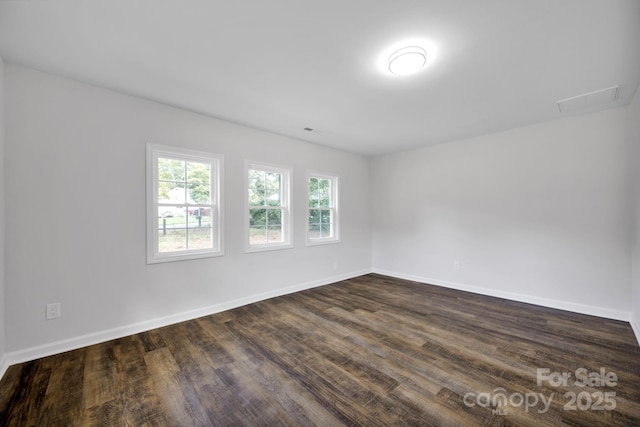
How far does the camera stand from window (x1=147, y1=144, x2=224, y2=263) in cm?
293

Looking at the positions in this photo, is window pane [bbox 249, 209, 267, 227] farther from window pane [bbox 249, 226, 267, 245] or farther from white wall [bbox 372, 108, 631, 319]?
white wall [bbox 372, 108, 631, 319]

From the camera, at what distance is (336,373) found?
2.06 m

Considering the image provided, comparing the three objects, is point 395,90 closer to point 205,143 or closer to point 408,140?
point 408,140

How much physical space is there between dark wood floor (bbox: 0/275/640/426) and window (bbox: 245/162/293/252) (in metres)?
1.15

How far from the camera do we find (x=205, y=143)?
3.33 meters

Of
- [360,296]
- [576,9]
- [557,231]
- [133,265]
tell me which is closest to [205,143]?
[133,265]

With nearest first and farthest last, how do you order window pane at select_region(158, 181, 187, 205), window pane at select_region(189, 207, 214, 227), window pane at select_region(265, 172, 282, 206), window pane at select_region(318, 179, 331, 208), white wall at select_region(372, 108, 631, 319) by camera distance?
window pane at select_region(158, 181, 187, 205) < white wall at select_region(372, 108, 631, 319) < window pane at select_region(189, 207, 214, 227) < window pane at select_region(265, 172, 282, 206) < window pane at select_region(318, 179, 331, 208)

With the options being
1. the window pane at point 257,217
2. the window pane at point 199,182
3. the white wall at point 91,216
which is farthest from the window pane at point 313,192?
the window pane at point 199,182

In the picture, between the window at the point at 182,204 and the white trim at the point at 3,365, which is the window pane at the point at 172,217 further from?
the white trim at the point at 3,365

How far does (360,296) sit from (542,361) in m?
2.23

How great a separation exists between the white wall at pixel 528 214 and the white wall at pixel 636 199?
16 centimetres

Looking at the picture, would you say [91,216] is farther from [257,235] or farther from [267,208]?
[267,208]

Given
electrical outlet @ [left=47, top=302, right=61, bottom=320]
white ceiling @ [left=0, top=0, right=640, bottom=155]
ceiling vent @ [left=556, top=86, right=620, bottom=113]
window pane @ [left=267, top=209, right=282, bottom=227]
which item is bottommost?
electrical outlet @ [left=47, top=302, right=61, bottom=320]

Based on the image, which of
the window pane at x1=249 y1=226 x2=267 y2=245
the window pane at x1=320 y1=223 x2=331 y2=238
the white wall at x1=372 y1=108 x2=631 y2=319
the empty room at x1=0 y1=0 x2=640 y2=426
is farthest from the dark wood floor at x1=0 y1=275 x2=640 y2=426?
the window pane at x1=320 y1=223 x2=331 y2=238
